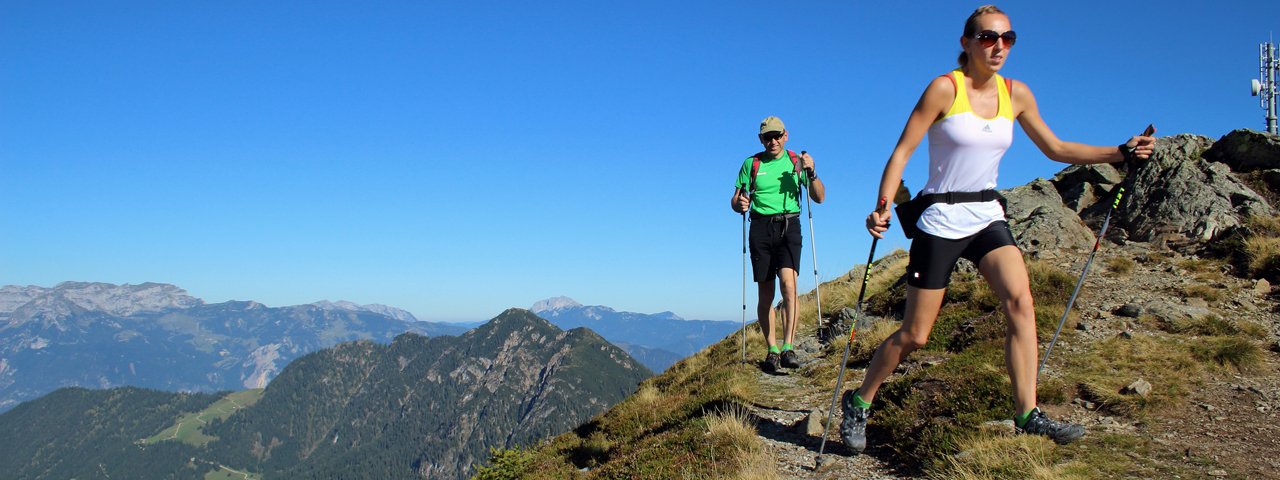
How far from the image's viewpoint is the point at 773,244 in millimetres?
9656

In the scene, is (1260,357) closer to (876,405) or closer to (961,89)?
(876,405)

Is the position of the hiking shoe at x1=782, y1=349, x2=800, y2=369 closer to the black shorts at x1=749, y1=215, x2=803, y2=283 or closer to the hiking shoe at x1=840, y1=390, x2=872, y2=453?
the black shorts at x1=749, y1=215, x2=803, y2=283

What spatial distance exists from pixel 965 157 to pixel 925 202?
439 mm

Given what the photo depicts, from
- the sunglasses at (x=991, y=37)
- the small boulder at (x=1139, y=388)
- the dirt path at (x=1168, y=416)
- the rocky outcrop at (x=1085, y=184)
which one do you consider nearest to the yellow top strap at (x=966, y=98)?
the sunglasses at (x=991, y=37)

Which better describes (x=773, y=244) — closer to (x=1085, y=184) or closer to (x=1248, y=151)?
(x=1085, y=184)

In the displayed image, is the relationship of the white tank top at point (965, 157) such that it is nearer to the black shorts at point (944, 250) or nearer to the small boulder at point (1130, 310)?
the black shorts at point (944, 250)

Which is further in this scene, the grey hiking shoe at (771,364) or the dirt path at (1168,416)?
the grey hiking shoe at (771,364)

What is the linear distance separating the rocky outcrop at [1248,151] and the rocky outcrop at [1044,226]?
3.92 m

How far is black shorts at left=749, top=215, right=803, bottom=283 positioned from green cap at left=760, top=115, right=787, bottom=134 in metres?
1.15

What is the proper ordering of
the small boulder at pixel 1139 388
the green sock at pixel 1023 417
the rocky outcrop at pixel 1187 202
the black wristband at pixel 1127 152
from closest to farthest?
the black wristband at pixel 1127 152 < the green sock at pixel 1023 417 < the small boulder at pixel 1139 388 < the rocky outcrop at pixel 1187 202

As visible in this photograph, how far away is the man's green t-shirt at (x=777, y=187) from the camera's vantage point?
380 inches

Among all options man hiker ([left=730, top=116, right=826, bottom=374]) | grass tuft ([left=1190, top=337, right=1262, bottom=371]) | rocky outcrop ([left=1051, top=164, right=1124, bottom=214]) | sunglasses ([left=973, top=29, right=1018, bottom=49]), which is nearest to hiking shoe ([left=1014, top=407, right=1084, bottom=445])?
sunglasses ([left=973, top=29, right=1018, bottom=49])

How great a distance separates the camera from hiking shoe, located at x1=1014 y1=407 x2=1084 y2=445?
224 inches

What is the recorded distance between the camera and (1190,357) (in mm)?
7816
